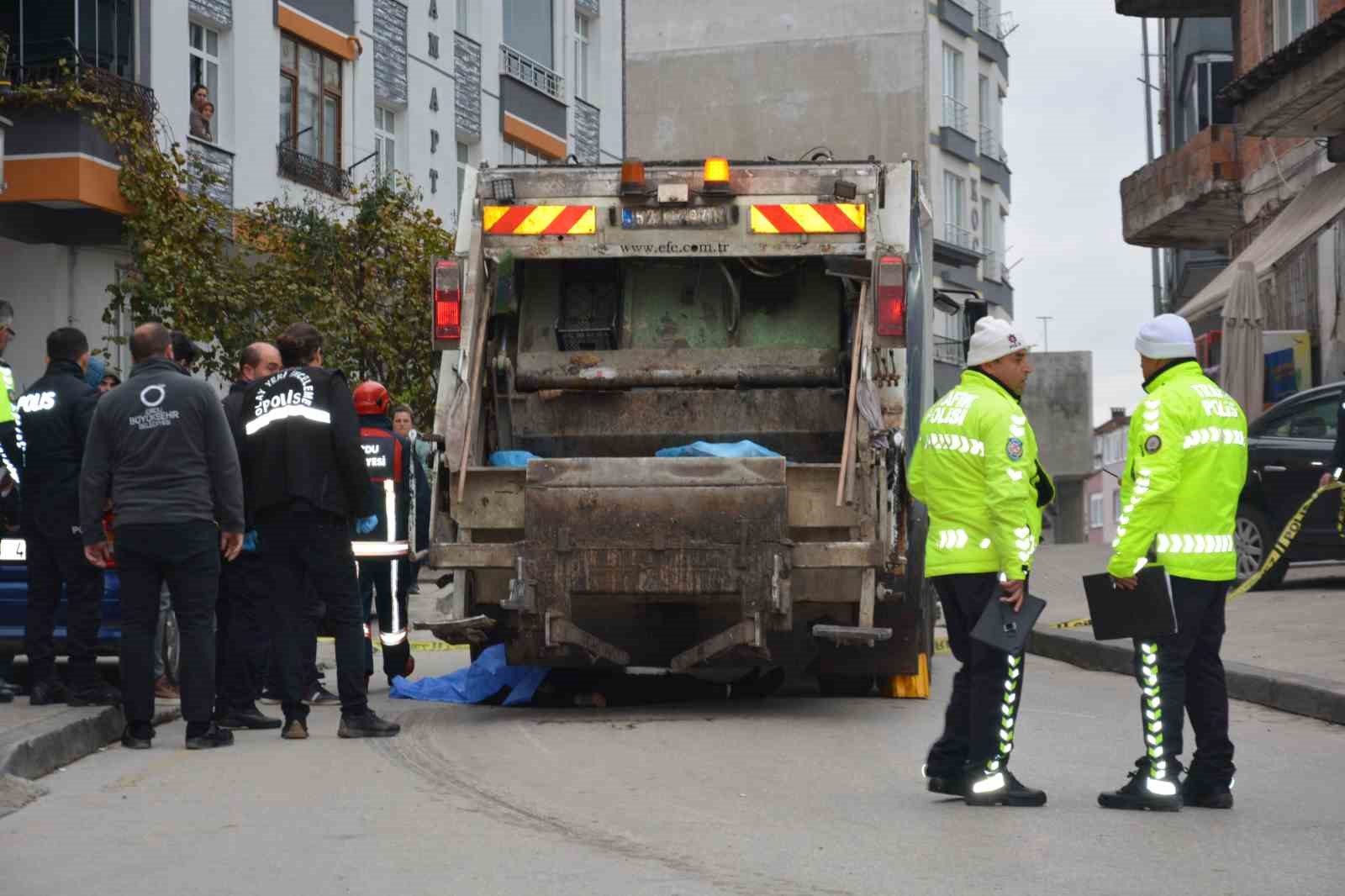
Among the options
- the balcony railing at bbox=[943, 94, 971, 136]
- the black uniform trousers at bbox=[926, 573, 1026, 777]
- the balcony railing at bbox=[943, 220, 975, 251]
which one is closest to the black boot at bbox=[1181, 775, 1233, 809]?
the black uniform trousers at bbox=[926, 573, 1026, 777]

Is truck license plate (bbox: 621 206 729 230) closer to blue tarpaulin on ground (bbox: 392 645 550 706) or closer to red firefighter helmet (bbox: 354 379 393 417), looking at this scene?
red firefighter helmet (bbox: 354 379 393 417)

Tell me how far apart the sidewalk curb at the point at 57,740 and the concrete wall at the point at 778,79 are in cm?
615

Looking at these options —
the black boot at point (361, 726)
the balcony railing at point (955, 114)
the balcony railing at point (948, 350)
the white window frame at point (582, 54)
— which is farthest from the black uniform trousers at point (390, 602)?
the balcony railing at point (955, 114)

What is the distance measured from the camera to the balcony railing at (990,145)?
177 ft

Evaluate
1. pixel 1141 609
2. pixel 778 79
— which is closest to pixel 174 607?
pixel 1141 609

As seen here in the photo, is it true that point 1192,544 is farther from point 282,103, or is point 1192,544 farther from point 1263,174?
point 282,103

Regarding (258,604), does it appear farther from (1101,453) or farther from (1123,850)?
(1101,453)

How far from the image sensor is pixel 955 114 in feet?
169

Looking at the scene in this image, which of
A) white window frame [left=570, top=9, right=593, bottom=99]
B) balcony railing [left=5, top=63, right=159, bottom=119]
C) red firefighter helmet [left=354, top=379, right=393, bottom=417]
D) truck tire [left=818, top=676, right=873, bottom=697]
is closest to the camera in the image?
truck tire [left=818, top=676, right=873, bottom=697]

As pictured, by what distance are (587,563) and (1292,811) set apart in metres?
3.39

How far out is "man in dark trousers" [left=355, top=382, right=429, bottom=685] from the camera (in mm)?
11508

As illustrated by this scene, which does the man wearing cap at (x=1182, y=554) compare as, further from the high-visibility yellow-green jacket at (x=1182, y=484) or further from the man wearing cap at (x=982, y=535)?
the man wearing cap at (x=982, y=535)

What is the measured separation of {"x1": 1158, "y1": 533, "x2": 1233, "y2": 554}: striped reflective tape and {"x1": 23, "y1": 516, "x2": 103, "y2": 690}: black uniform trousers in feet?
16.0

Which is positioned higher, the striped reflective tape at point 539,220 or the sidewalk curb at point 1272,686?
the striped reflective tape at point 539,220
